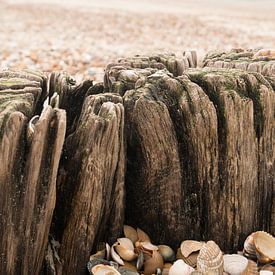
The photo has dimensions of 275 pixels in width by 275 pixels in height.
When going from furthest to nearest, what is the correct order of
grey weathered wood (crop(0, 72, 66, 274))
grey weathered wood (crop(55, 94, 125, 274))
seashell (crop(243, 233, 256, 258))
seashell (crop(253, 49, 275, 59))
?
1. seashell (crop(253, 49, 275, 59))
2. seashell (crop(243, 233, 256, 258))
3. grey weathered wood (crop(55, 94, 125, 274))
4. grey weathered wood (crop(0, 72, 66, 274))

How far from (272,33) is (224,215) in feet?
58.7

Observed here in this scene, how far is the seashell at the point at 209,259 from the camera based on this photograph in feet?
10.5

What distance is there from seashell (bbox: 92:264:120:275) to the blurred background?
250 inches

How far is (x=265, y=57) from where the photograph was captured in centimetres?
414

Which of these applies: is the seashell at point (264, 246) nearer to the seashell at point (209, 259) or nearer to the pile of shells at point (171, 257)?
the pile of shells at point (171, 257)

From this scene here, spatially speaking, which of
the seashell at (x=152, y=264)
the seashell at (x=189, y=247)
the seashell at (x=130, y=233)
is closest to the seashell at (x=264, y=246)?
the seashell at (x=189, y=247)

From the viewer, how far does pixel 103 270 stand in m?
3.20

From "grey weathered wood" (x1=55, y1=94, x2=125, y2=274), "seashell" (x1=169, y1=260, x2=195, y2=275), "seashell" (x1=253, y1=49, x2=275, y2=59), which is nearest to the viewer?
"grey weathered wood" (x1=55, y1=94, x2=125, y2=274)

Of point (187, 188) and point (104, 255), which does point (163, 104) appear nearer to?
point (187, 188)

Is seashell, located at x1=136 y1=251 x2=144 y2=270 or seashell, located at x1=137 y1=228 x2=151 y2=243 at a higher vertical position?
seashell, located at x1=137 y1=228 x2=151 y2=243

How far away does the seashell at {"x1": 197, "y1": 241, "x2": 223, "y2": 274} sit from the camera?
319 cm

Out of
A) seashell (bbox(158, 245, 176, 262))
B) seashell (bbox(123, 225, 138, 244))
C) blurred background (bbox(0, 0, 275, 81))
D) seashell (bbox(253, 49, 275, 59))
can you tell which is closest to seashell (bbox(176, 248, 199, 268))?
seashell (bbox(158, 245, 176, 262))

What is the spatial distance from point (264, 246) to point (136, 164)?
0.99m

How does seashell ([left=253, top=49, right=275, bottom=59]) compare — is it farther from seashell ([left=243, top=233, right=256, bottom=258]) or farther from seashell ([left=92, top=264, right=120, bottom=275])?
seashell ([left=92, top=264, right=120, bottom=275])
